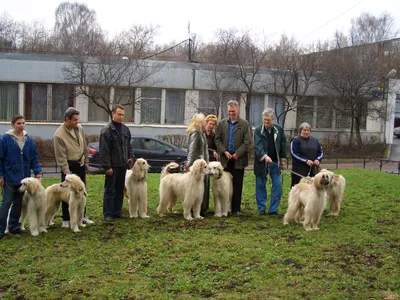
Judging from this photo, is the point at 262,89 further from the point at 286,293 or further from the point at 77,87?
the point at 286,293

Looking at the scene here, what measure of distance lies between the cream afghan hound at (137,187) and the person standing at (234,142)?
144 centimetres

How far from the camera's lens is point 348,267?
5352 millimetres

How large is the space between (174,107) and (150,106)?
4.79ft

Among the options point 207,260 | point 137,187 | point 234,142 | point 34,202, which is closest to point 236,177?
point 234,142

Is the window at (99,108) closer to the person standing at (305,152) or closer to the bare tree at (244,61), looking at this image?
the bare tree at (244,61)

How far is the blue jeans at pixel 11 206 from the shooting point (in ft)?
21.6

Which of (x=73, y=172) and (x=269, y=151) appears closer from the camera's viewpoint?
(x=73, y=172)

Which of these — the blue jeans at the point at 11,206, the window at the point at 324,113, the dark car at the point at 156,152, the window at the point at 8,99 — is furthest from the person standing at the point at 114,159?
the window at the point at 324,113

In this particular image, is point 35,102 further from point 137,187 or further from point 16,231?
point 16,231

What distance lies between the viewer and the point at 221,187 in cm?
788

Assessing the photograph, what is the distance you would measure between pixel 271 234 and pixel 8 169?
4.17m

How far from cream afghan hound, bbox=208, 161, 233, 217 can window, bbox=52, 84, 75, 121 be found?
17.9m

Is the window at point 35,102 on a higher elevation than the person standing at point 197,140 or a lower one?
higher

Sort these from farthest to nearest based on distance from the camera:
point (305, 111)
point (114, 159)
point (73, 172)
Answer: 1. point (305, 111)
2. point (114, 159)
3. point (73, 172)
